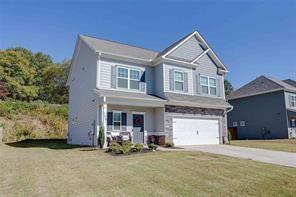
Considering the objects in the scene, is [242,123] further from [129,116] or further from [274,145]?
[129,116]

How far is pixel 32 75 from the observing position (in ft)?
120

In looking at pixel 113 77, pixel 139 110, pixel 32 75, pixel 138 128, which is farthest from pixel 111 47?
pixel 32 75

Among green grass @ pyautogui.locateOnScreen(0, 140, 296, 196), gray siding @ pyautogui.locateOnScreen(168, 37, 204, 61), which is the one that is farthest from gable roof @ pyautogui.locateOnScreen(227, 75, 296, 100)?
green grass @ pyautogui.locateOnScreen(0, 140, 296, 196)

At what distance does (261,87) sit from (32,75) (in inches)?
1352

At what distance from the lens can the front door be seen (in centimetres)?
1623

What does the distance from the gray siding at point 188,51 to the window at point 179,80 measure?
1.34 m

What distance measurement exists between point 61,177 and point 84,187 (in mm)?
1308

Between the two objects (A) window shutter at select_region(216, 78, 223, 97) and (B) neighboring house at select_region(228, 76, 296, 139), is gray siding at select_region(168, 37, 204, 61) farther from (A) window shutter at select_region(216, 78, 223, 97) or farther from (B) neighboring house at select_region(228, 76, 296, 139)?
(B) neighboring house at select_region(228, 76, 296, 139)

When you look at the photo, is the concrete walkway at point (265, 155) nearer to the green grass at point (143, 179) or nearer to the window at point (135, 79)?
the green grass at point (143, 179)

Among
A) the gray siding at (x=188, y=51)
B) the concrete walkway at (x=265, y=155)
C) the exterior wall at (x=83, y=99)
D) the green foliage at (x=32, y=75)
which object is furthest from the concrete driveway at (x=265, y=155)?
the green foliage at (x=32, y=75)

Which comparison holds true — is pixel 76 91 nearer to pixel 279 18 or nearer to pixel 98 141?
pixel 98 141

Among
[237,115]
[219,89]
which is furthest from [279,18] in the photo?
[237,115]

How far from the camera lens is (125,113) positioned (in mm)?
16016

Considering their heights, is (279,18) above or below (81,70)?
above
